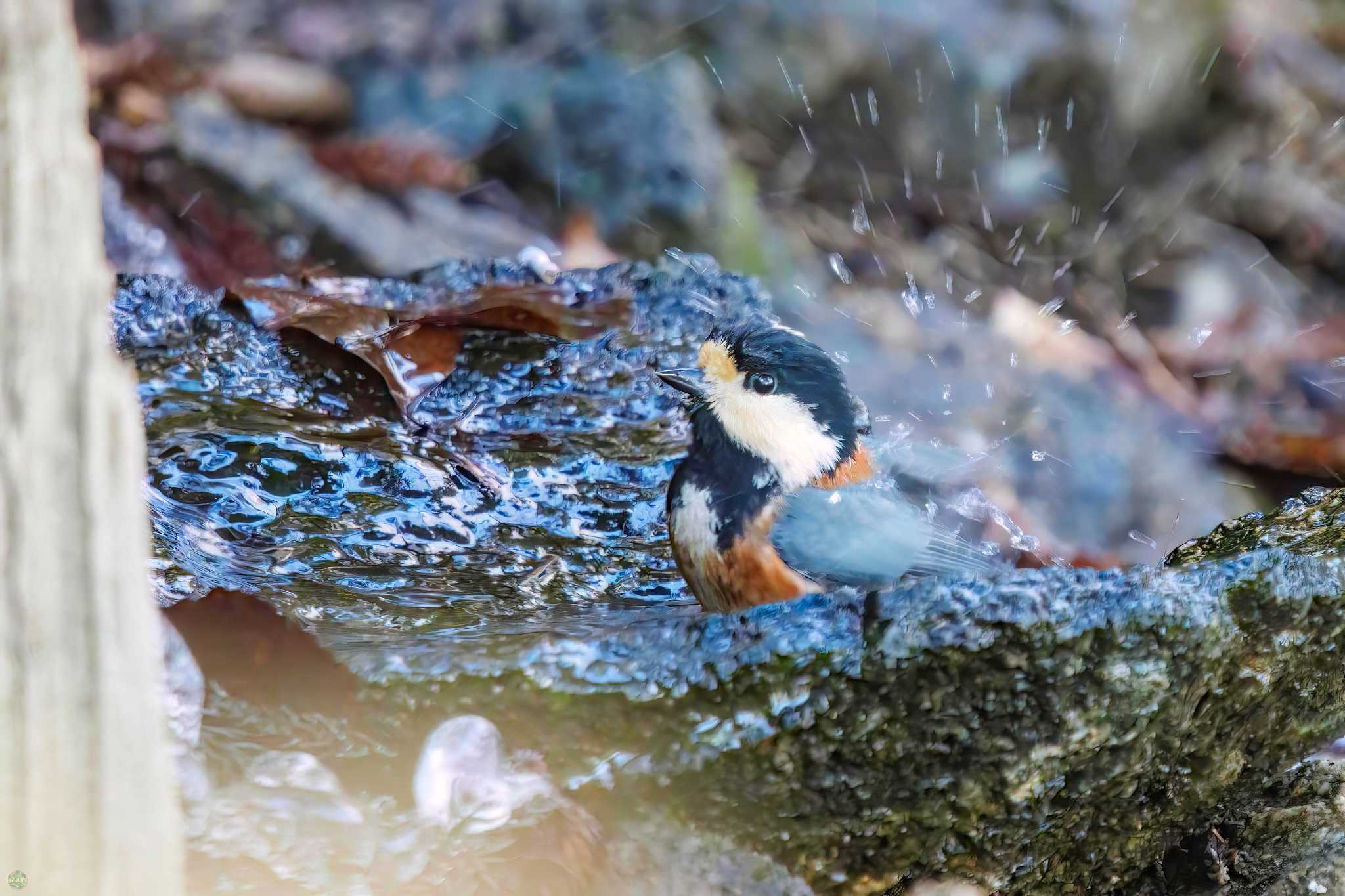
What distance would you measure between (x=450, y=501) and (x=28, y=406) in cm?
173

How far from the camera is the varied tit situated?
2188 mm

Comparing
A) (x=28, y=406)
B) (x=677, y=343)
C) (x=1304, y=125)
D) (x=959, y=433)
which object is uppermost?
(x=1304, y=125)

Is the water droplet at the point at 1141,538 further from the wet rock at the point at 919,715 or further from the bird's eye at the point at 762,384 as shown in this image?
the wet rock at the point at 919,715

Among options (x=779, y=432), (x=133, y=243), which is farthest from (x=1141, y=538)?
(x=133, y=243)

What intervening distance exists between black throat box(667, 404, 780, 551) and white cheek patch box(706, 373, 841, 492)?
0.02 m

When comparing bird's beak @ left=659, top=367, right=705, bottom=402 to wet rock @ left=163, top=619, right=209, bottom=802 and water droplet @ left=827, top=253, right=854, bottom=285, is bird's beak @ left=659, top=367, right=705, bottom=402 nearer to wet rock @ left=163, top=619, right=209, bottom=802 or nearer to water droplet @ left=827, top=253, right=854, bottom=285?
wet rock @ left=163, top=619, right=209, bottom=802

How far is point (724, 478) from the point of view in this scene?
2279 millimetres

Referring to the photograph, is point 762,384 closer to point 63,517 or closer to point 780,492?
point 780,492

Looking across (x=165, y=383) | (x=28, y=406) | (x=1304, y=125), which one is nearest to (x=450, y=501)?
(x=165, y=383)

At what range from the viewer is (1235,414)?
3793mm

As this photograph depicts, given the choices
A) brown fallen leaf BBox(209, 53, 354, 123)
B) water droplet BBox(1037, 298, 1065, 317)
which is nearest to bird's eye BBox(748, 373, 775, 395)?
water droplet BBox(1037, 298, 1065, 317)

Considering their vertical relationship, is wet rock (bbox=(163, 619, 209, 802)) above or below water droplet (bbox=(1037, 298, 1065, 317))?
below

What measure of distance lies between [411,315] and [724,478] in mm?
1255

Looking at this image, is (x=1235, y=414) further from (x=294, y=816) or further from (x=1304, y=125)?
(x=294, y=816)
